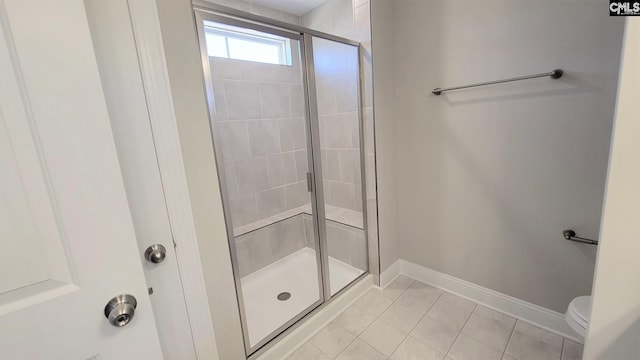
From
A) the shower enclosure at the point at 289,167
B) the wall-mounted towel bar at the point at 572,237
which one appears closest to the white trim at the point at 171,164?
the shower enclosure at the point at 289,167

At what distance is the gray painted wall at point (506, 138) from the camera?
4.43 feet

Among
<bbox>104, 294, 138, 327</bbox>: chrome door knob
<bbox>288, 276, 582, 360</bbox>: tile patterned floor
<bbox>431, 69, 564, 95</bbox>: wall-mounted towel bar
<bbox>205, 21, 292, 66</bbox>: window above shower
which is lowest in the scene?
<bbox>288, 276, 582, 360</bbox>: tile patterned floor

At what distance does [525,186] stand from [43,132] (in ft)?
7.07

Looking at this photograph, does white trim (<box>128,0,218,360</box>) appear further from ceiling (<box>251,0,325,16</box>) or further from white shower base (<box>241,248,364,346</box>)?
ceiling (<box>251,0,325,16</box>)

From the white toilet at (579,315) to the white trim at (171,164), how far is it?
169 cm

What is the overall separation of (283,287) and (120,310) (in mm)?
1781

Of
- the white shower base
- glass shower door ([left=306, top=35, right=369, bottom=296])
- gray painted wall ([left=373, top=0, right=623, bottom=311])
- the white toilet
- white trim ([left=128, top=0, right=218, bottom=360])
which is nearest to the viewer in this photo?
white trim ([left=128, top=0, right=218, bottom=360])

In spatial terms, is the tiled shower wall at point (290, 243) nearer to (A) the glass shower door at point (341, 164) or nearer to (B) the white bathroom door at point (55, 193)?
(A) the glass shower door at point (341, 164)

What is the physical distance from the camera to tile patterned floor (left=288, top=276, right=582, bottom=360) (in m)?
1.52

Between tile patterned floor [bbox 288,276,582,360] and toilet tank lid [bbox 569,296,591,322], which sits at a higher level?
toilet tank lid [bbox 569,296,591,322]

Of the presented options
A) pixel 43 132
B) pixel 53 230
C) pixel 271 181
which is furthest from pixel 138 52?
pixel 271 181

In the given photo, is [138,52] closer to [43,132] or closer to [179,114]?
[179,114]

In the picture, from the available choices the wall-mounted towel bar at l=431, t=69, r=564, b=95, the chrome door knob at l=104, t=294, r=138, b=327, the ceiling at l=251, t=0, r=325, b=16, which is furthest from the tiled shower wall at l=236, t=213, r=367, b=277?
the ceiling at l=251, t=0, r=325, b=16

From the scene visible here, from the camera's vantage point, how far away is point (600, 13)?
125 cm
